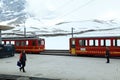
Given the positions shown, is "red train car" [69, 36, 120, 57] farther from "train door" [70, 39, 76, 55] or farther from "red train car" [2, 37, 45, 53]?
"red train car" [2, 37, 45, 53]

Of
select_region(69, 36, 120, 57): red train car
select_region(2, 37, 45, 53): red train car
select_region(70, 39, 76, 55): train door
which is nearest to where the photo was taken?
select_region(69, 36, 120, 57): red train car

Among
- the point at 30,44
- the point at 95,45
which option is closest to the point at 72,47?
the point at 95,45

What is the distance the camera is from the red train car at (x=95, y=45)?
3559 cm

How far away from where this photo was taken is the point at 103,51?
120ft

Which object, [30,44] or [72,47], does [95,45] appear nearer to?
[72,47]

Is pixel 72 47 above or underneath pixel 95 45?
underneath

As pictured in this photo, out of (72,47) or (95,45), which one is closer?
(95,45)

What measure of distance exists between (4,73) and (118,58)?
48.9 ft

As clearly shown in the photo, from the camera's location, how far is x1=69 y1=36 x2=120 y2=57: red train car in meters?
35.6

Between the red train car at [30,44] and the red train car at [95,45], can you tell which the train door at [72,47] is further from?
the red train car at [30,44]

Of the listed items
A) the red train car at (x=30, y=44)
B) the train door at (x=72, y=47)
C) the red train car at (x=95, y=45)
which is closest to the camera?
the red train car at (x=95, y=45)

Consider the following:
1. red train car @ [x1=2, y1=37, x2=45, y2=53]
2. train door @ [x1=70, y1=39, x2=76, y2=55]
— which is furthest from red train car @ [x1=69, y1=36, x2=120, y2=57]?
red train car @ [x1=2, y1=37, x2=45, y2=53]

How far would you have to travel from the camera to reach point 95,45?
1473 inches

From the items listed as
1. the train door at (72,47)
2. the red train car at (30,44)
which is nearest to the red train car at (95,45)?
the train door at (72,47)
